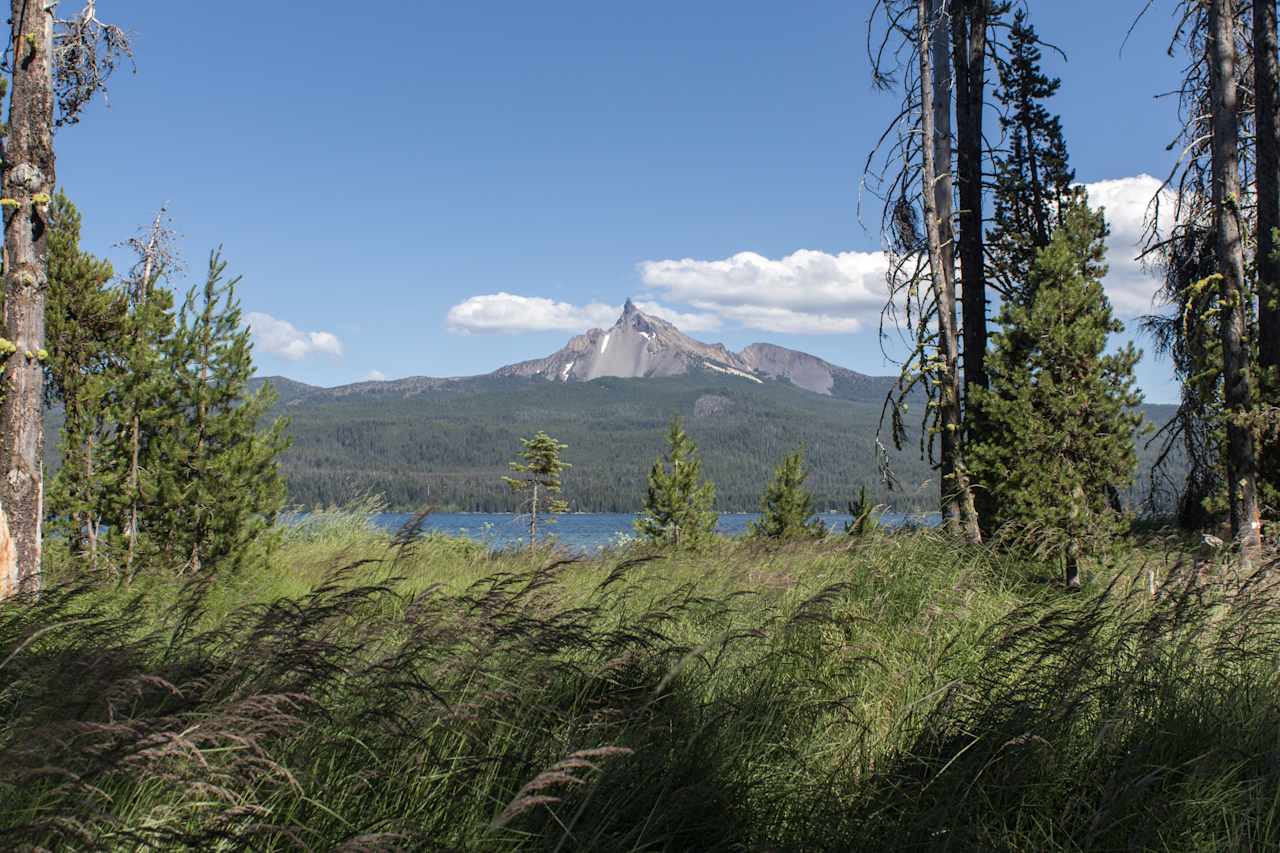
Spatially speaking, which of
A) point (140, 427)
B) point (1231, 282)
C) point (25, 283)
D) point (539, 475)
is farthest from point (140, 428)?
point (539, 475)

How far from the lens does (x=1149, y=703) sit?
356 centimetres

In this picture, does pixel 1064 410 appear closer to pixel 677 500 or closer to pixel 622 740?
pixel 622 740

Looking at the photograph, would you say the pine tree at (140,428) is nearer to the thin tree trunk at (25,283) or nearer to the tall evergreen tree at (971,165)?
the thin tree trunk at (25,283)

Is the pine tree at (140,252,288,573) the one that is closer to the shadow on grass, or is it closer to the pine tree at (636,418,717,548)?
the shadow on grass

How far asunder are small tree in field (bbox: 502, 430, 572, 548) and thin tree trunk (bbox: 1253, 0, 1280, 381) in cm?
2006

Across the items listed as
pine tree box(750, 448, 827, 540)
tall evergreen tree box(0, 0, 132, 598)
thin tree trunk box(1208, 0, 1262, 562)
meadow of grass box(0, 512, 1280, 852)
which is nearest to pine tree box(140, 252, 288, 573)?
tall evergreen tree box(0, 0, 132, 598)

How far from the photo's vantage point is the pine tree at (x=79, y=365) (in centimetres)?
1097

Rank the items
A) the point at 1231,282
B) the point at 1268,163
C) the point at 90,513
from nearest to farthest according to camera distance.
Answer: the point at 1231,282
the point at 1268,163
the point at 90,513

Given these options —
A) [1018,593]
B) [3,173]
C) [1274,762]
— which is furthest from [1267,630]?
[3,173]

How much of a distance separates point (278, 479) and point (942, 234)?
353 inches

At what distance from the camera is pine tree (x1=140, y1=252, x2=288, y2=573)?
33.7 ft

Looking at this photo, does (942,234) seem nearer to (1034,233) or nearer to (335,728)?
(1034,233)

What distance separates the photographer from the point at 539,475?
28.3 meters

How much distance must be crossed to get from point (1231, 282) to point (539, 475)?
21.4 meters
